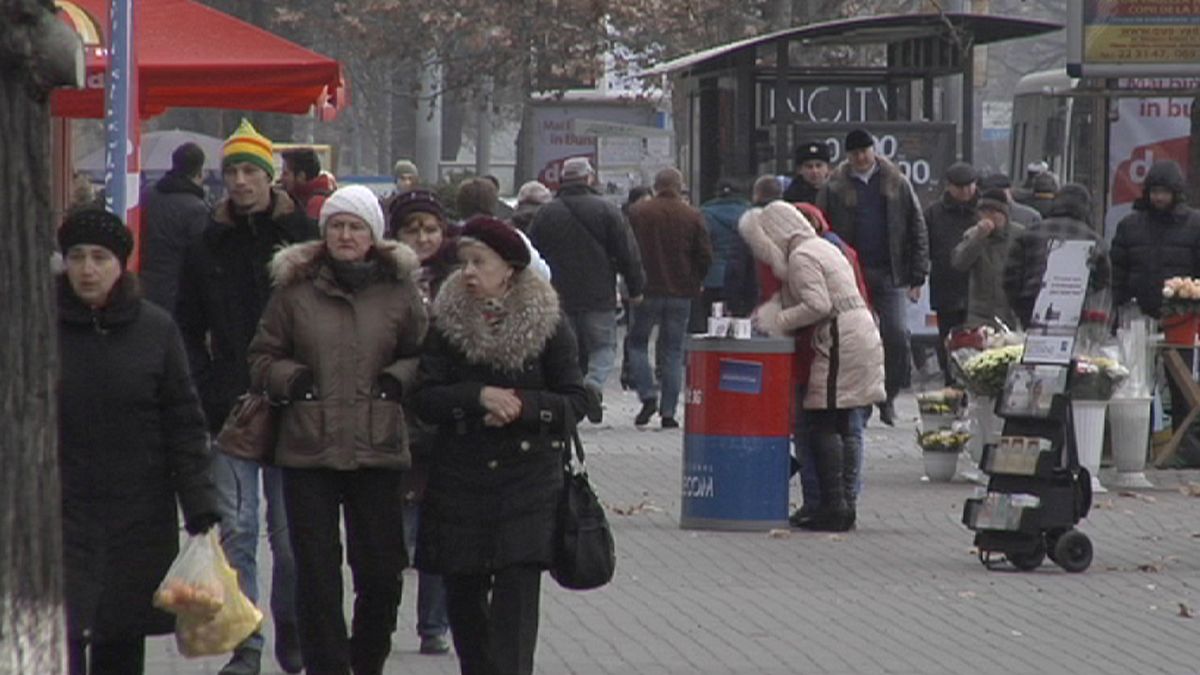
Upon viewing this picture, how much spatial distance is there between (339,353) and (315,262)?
298 mm

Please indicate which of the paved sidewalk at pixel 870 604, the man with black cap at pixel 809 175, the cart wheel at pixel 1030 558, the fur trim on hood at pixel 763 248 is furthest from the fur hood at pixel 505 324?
the man with black cap at pixel 809 175

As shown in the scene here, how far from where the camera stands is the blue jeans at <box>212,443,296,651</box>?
30.7 feet

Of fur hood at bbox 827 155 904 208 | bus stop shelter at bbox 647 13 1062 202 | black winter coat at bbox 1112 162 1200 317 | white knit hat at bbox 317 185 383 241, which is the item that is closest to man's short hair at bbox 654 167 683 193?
bus stop shelter at bbox 647 13 1062 202

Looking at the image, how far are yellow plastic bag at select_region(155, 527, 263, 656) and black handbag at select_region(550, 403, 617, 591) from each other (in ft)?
2.92

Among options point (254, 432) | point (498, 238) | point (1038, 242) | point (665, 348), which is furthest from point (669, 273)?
point (498, 238)

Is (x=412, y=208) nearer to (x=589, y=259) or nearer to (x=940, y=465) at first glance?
(x=940, y=465)

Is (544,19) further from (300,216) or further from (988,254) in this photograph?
(300,216)

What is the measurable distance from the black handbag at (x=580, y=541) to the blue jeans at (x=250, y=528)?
→ 1726 millimetres

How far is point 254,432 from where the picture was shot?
8172mm

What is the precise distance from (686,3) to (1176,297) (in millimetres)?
21083

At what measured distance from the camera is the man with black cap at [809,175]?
59.6 feet

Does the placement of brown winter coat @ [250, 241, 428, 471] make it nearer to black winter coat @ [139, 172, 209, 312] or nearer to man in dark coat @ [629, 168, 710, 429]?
black winter coat @ [139, 172, 209, 312]

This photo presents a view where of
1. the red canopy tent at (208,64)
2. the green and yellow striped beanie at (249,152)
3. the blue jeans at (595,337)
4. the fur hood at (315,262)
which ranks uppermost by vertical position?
the red canopy tent at (208,64)

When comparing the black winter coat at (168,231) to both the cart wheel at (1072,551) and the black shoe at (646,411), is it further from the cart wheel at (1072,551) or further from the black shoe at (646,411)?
the black shoe at (646,411)
